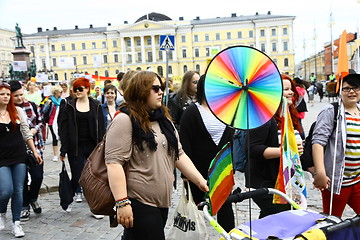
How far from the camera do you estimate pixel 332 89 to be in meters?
4.64

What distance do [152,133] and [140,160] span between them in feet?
0.65

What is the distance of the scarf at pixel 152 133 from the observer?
264 cm

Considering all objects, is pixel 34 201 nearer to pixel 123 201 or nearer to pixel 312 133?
pixel 123 201

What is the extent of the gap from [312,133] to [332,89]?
1.28 metres

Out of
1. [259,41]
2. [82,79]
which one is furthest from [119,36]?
[82,79]

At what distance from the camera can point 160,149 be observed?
2.75m

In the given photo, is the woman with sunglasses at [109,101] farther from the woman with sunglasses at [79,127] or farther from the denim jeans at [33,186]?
the denim jeans at [33,186]

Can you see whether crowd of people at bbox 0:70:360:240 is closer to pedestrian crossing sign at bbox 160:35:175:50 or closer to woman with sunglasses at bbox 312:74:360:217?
woman with sunglasses at bbox 312:74:360:217

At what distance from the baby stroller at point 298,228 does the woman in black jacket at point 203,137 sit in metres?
1.35

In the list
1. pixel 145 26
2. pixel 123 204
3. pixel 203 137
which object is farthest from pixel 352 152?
pixel 145 26

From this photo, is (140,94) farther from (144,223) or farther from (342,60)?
(342,60)

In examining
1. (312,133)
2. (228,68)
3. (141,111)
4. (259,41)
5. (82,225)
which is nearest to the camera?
(228,68)

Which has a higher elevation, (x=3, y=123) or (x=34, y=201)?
(x=3, y=123)

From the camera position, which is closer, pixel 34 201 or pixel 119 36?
pixel 34 201
